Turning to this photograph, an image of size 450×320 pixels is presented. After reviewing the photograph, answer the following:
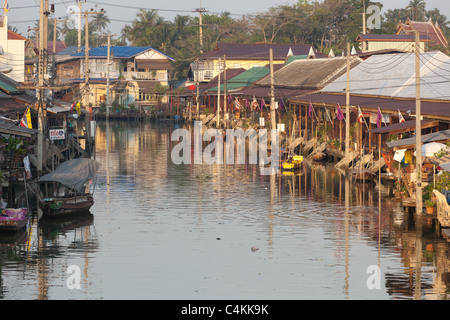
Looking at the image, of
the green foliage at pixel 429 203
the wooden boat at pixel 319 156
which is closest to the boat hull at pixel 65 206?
the green foliage at pixel 429 203

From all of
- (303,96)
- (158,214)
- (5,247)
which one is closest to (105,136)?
(303,96)

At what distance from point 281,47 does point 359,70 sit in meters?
57.7

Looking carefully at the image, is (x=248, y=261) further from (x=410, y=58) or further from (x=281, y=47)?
(x=281, y=47)

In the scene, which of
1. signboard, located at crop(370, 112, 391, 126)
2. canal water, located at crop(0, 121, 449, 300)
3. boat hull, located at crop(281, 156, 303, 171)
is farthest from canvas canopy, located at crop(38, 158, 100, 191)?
signboard, located at crop(370, 112, 391, 126)

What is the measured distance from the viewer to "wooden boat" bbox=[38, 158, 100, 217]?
37250 millimetres

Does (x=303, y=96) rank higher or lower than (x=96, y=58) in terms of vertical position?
lower

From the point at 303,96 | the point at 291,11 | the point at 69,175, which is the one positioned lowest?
the point at 69,175

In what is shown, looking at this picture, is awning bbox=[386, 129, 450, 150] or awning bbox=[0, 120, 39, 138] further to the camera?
awning bbox=[0, 120, 39, 138]

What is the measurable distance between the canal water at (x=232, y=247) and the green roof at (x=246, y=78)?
5131 centimetres

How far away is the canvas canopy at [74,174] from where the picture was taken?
38.0 metres

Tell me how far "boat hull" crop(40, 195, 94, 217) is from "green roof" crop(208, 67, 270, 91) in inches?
2474

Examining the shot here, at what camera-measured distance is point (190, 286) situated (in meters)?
26.1

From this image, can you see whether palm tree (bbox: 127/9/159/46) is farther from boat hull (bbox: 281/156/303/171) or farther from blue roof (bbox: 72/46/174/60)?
boat hull (bbox: 281/156/303/171)
